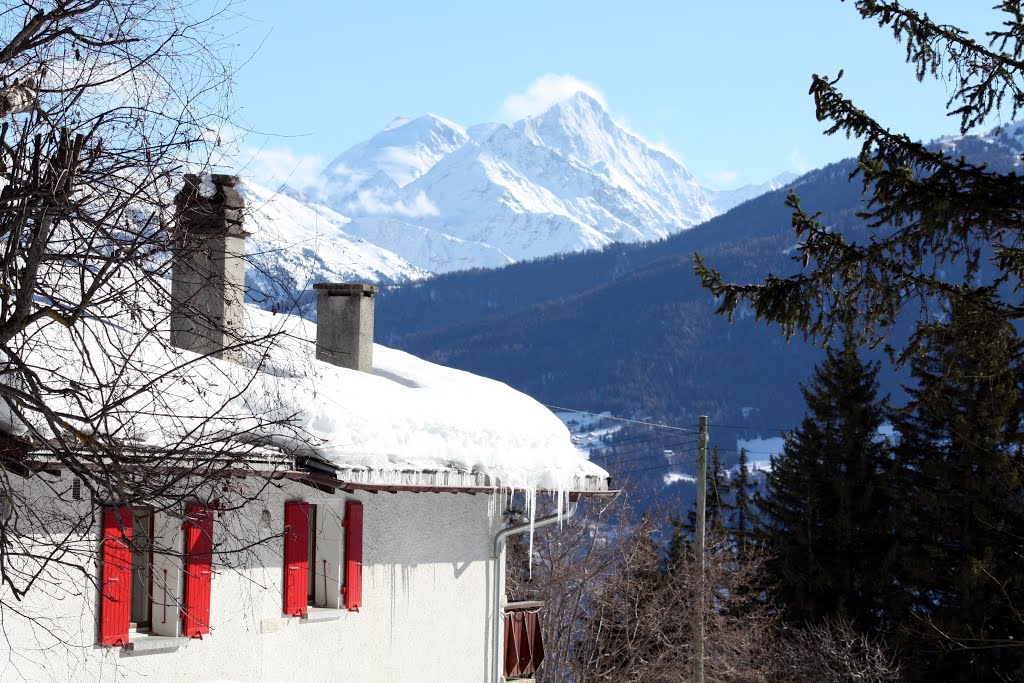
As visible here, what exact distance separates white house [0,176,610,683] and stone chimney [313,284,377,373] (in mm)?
27

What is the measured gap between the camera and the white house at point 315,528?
29.0 ft

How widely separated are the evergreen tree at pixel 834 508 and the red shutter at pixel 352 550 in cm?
2389

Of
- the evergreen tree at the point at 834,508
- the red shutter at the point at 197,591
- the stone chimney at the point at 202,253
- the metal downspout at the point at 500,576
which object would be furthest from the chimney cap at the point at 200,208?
the evergreen tree at the point at 834,508

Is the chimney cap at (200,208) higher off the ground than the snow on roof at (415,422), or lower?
higher

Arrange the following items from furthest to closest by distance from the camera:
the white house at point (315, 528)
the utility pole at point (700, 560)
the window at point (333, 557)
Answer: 1. the utility pole at point (700, 560)
2. the window at point (333, 557)
3. the white house at point (315, 528)

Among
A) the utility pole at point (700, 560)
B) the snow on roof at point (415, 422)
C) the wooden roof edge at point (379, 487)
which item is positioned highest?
the snow on roof at point (415, 422)

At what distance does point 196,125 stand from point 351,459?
17.3ft

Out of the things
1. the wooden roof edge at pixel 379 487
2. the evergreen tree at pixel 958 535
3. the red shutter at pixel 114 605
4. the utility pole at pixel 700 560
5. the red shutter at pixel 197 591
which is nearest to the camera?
the red shutter at pixel 114 605

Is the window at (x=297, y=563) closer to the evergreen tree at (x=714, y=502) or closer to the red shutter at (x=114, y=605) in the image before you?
the red shutter at (x=114, y=605)

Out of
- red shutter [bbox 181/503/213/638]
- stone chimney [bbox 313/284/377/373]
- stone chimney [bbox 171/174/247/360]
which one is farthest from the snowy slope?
stone chimney [bbox 313/284/377/373]

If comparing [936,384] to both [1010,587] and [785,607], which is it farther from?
[785,607]

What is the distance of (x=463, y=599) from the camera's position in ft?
49.2

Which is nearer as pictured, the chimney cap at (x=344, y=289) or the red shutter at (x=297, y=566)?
the red shutter at (x=297, y=566)

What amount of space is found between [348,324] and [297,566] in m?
4.83
